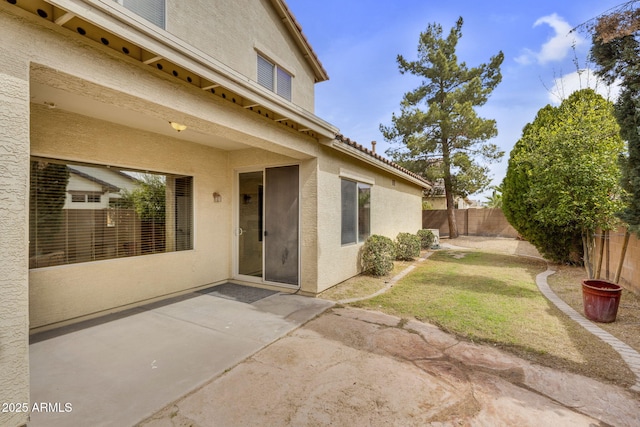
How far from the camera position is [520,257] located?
44.5ft

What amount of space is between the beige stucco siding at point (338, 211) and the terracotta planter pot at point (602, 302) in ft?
17.9

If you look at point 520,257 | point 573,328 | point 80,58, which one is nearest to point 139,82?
point 80,58

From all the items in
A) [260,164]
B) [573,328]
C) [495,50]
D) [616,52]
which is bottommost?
[573,328]

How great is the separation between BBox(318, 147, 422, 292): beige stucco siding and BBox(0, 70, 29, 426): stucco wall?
5.29m

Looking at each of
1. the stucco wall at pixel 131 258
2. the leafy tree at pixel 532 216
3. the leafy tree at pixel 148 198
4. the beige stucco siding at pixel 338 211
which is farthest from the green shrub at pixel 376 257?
the leafy tree at pixel 148 198

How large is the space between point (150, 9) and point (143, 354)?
259 inches

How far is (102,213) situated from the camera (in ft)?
18.6

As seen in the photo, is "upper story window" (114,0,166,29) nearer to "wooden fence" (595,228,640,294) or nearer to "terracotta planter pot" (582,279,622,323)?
"terracotta planter pot" (582,279,622,323)

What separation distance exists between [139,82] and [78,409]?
3725mm

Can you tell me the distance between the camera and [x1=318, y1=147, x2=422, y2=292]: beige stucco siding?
732cm

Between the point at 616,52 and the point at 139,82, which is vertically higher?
the point at 616,52

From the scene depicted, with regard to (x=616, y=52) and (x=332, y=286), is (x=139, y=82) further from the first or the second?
(x=616, y=52)

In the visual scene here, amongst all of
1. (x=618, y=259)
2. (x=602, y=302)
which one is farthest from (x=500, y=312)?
(x=618, y=259)

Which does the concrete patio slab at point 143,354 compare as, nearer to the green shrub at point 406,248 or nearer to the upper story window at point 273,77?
the upper story window at point 273,77
